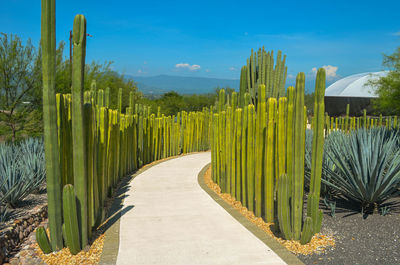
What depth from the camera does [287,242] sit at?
4.23m

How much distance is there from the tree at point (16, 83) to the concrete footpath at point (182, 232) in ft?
20.7

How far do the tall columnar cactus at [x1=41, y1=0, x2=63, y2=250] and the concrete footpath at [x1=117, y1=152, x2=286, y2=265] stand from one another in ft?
2.78

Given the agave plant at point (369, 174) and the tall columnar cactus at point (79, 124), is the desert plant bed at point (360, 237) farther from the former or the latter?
the tall columnar cactus at point (79, 124)

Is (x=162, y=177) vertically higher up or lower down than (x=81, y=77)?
lower down

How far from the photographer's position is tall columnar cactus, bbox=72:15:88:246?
3709 millimetres

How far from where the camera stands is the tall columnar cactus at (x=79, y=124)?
12.2 ft

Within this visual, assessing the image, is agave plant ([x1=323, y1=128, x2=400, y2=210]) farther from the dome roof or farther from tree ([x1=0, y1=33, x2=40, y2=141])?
the dome roof

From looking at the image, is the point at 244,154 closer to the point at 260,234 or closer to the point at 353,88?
the point at 260,234

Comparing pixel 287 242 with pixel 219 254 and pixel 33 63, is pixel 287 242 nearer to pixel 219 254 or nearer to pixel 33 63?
pixel 219 254

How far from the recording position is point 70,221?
12.2 ft

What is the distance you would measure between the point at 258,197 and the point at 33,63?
9998 mm

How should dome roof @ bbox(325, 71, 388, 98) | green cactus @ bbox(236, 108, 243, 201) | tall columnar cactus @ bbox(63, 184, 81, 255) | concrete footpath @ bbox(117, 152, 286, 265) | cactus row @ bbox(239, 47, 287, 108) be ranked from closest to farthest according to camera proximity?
1. tall columnar cactus @ bbox(63, 184, 81, 255)
2. concrete footpath @ bbox(117, 152, 286, 265)
3. green cactus @ bbox(236, 108, 243, 201)
4. cactus row @ bbox(239, 47, 287, 108)
5. dome roof @ bbox(325, 71, 388, 98)

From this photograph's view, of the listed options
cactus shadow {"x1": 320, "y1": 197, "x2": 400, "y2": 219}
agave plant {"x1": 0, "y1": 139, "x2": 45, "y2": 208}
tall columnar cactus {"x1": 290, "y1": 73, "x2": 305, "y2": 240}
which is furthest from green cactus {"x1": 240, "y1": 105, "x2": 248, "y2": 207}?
agave plant {"x1": 0, "y1": 139, "x2": 45, "y2": 208}

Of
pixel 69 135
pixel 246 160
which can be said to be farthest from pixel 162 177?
pixel 69 135
